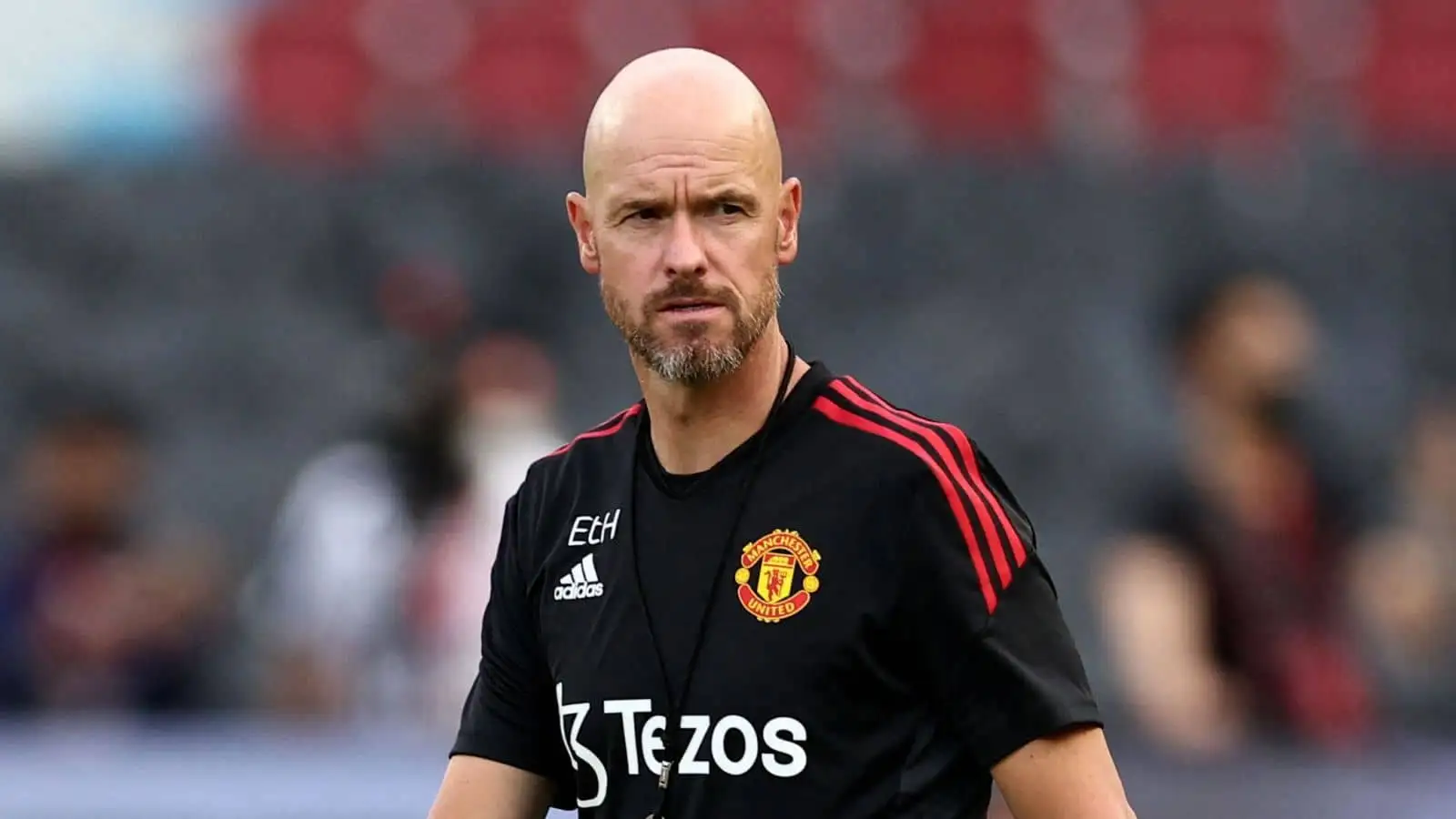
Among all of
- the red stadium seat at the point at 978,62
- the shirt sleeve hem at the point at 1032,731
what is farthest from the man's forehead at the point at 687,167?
the red stadium seat at the point at 978,62

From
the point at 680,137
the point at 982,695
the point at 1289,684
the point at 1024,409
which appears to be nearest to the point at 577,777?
the point at 982,695

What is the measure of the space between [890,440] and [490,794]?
2.49 ft

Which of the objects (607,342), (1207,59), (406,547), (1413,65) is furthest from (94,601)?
(1413,65)

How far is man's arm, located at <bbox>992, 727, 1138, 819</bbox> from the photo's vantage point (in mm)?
2717

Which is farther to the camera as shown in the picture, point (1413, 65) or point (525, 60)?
point (1413, 65)

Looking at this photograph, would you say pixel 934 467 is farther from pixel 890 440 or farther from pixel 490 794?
pixel 490 794

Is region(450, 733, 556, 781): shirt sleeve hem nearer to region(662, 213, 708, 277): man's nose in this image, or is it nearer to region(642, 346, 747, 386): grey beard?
region(642, 346, 747, 386): grey beard

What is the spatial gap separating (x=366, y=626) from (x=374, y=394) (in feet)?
4.57

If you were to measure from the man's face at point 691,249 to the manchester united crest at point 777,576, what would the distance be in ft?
0.75

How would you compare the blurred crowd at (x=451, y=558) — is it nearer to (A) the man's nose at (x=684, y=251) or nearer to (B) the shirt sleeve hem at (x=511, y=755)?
(B) the shirt sleeve hem at (x=511, y=755)

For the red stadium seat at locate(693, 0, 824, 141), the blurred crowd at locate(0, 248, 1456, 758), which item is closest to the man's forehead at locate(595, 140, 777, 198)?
the blurred crowd at locate(0, 248, 1456, 758)

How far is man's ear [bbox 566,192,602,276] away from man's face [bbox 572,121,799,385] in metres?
0.06

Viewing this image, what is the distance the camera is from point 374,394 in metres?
7.50

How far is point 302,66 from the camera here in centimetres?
974
